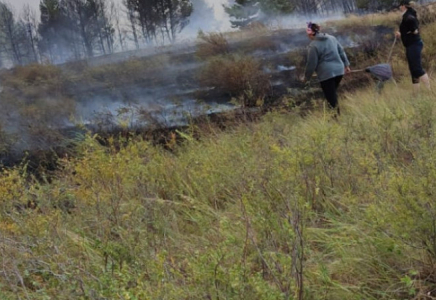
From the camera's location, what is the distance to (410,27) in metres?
6.27

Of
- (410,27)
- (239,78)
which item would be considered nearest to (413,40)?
(410,27)

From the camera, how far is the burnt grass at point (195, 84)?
816cm

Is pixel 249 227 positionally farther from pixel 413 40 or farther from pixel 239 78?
pixel 239 78

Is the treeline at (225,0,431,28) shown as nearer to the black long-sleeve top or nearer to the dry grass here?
the dry grass

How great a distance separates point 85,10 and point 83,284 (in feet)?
49.8

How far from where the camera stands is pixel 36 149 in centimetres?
827

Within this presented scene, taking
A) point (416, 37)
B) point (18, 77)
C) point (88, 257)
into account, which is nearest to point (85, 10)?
point (18, 77)

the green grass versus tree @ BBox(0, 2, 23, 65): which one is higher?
tree @ BBox(0, 2, 23, 65)

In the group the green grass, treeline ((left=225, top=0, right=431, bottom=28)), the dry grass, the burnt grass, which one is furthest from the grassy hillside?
treeline ((left=225, top=0, right=431, bottom=28))

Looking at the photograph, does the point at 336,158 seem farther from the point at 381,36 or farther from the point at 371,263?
the point at 381,36

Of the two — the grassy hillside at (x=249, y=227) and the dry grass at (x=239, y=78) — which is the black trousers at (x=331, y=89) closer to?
the grassy hillside at (x=249, y=227)

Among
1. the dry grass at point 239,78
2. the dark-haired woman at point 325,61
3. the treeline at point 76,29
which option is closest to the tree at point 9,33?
the treeline at point 76,29

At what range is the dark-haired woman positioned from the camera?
6.04 meters

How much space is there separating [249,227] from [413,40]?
535 centimetres
